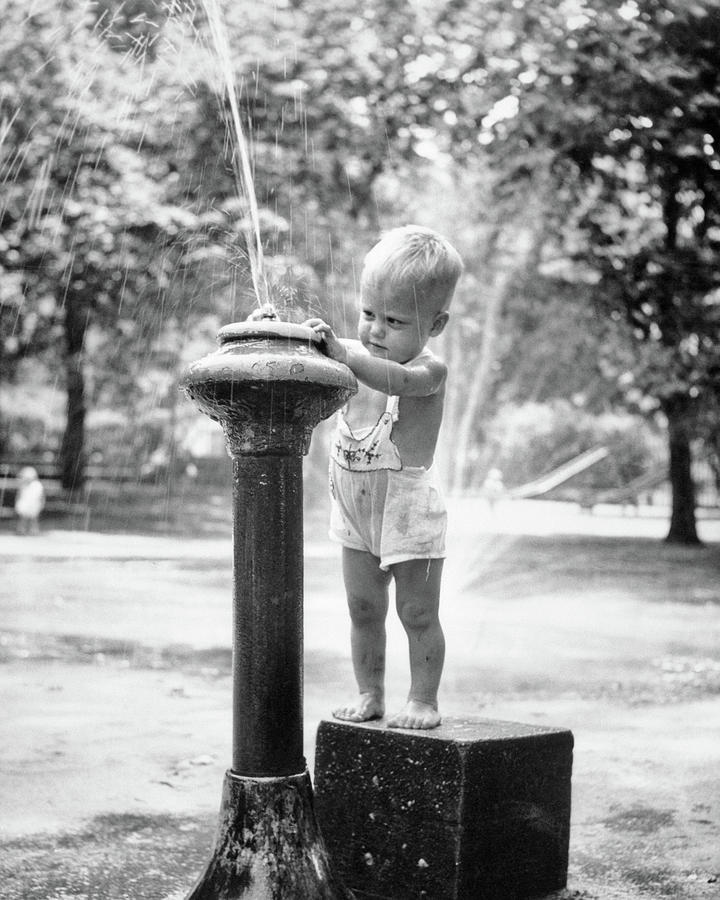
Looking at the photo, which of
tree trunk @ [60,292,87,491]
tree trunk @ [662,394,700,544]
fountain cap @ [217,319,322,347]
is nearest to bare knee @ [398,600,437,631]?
fountain cap @ [217,319,322,347]

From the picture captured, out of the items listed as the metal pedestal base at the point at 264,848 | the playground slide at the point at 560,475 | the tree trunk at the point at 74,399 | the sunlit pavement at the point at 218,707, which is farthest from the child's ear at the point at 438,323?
the playground slide at the point at 560,475

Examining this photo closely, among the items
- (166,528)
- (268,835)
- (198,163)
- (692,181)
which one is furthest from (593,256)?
(268,835)

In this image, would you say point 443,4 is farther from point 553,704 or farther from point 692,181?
point 553,704

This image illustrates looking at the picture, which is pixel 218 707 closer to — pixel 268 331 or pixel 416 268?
pixel 416 268

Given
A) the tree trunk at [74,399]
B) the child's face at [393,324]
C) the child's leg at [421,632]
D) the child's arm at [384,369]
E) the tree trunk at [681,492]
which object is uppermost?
the tree trunk at [74,399]

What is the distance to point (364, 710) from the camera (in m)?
3.19

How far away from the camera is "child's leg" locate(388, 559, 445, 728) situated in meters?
3.07

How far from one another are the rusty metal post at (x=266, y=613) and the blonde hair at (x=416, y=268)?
42 cm

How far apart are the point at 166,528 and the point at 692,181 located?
13.1 m

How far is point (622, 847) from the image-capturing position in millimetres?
3590

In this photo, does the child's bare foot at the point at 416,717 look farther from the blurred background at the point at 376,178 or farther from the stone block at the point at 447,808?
the blurred background at the point at 376,178

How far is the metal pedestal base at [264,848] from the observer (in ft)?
8.37

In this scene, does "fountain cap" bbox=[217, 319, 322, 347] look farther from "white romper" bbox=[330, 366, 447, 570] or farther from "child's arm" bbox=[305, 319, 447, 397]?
"white romper" bbox=[330, 366, 447, 570]

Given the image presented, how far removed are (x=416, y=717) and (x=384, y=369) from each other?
0.92m
